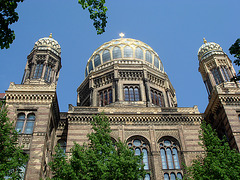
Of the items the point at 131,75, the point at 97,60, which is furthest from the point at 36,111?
the point at 97,60

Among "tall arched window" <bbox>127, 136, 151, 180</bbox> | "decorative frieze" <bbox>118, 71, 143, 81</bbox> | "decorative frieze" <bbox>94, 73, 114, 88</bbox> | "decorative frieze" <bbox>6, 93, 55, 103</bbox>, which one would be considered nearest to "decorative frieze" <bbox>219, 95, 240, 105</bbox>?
"tall arched window" <bbox>127, 136, 151, 180</bbox>

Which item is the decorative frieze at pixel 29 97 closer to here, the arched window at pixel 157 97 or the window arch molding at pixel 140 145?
the window arch molding at pixel 140 145

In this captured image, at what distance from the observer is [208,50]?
29750mm

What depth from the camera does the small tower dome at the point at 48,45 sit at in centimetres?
2794

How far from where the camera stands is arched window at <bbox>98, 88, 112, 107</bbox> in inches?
1146

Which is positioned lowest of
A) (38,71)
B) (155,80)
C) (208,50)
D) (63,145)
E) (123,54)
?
(63,145)

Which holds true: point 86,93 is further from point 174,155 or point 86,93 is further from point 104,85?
point 174,155

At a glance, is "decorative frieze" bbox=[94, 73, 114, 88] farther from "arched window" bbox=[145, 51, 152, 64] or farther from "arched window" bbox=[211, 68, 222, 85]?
"arched window" bbox=[211, 68, 222, 85]

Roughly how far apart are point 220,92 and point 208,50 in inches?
323

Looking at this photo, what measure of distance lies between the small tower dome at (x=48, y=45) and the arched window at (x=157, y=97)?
37.0 feet

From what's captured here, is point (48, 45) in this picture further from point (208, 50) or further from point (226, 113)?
point (226, 113)

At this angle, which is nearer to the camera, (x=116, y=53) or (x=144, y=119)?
(x=144, y=119)

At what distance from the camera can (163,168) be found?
2092 centimetres

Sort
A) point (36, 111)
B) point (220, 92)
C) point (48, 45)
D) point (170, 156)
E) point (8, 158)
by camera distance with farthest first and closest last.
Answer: point (48, 45) < point (220, 92) < point (170, 156) < point (36, 111) < point (8, 158)
